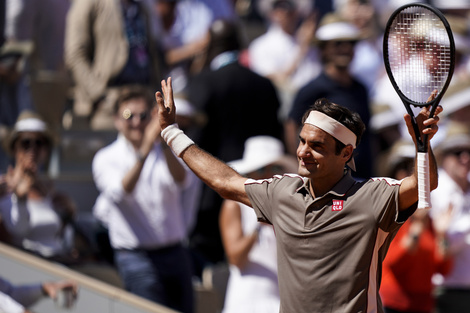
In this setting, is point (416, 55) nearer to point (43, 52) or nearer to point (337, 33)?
point (337, 33)

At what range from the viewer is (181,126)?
22.8ft

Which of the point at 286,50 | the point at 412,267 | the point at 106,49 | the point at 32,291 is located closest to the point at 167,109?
the point at 32,291

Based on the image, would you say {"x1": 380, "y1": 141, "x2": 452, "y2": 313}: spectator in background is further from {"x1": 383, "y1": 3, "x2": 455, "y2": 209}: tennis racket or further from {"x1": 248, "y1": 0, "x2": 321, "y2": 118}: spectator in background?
{"x1": 248, "y1": 0, "x2": 321, "y2": 118}: spectator in background

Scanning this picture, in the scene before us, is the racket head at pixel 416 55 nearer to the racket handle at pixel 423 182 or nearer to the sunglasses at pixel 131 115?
the racket handle at pixel 423 182

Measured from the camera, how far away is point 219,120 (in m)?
7.57

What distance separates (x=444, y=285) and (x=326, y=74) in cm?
190

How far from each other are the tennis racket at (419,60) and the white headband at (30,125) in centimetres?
378

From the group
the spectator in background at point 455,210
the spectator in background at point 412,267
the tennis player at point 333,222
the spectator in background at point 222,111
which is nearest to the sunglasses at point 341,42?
the spectator in background at point 222,111

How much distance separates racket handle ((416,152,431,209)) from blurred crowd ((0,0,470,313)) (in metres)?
2.62

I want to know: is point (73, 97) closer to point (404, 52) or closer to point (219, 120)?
point (219, 120)

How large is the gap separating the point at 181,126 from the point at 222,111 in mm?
679

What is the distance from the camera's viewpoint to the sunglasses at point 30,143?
7.01m

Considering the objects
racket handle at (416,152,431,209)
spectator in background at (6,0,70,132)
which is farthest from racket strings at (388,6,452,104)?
spectator in background at (6,0,70,132)

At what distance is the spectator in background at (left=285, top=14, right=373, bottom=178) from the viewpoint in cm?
731
